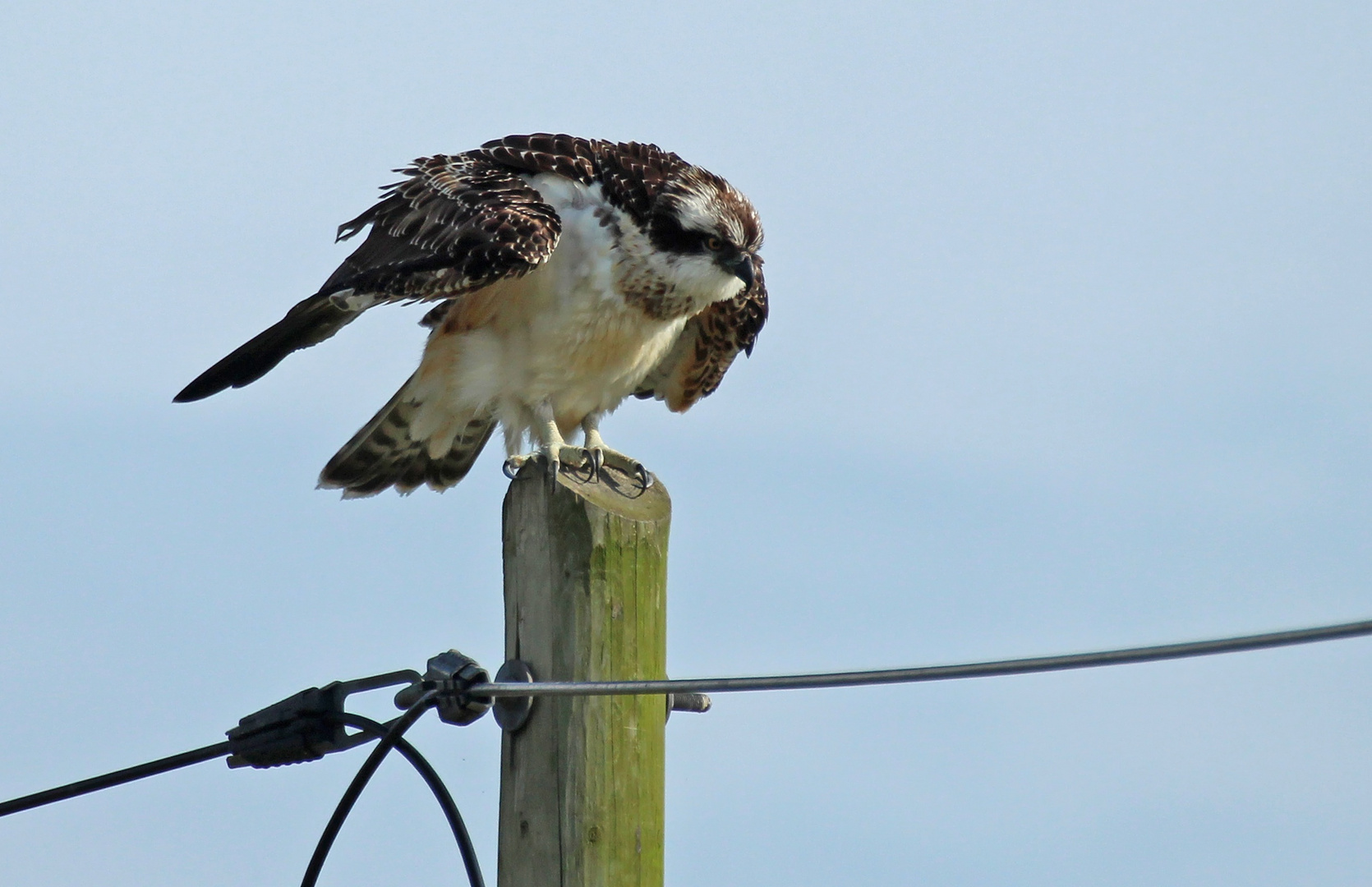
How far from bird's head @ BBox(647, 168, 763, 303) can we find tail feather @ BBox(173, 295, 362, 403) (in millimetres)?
1182

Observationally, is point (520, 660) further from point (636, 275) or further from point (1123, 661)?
point (636, 275)

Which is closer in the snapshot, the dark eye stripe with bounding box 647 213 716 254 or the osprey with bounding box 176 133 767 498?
the osprey with bounding box 176 133 767 498

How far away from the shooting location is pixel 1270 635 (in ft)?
8.73

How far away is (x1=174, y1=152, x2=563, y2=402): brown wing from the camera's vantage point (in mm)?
5570

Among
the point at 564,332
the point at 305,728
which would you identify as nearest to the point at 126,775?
the point at 305,728

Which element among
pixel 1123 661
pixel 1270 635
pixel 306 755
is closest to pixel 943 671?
pixel 1123 661

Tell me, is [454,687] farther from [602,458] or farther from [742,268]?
[742,268]

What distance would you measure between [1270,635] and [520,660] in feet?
5.42

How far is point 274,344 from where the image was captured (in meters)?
5.67

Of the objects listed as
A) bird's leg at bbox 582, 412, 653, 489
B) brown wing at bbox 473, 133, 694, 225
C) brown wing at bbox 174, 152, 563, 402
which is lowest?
bird's leg at bbox 582, 412, 653, 489

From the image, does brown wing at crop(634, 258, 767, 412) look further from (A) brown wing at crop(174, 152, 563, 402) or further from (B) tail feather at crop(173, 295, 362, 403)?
(B) tail feather at crop(173, 295, 362, 403)

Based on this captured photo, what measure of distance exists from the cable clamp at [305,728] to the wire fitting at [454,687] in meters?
0.17

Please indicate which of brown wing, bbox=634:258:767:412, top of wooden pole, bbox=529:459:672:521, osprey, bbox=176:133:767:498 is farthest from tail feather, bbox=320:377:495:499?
top of wooden pole, bbox=529:459:672:521

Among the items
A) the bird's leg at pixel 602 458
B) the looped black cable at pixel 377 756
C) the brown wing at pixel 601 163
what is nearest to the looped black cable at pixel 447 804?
the looped black cable at pixel 377 756
